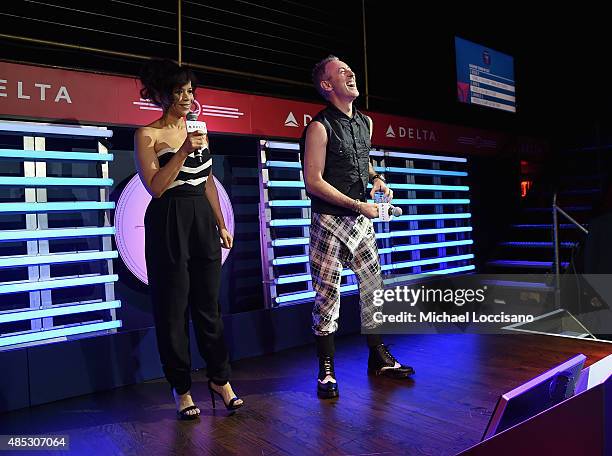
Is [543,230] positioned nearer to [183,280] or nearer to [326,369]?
[326,369]

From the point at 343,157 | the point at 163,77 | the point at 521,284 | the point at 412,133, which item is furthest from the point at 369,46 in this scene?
the point at 163,77

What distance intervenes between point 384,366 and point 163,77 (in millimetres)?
2003

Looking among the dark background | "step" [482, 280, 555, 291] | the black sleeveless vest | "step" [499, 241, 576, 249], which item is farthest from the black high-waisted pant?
"step" [499, 241, 576, 249]

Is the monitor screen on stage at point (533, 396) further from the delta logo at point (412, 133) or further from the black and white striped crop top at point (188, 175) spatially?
the delta logo at point (412, 133)

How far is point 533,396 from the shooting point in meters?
1.05

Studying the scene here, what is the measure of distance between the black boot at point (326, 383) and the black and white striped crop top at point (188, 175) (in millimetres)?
1133

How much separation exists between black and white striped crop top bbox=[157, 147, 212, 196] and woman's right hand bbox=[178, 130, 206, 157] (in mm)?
153

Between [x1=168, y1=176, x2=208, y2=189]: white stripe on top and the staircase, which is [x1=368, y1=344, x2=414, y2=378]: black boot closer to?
[x1=168, y1=176, x2=208, y2=189]: white stripe on top

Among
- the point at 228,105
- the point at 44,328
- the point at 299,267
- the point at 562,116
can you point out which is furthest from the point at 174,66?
the point at 562,116

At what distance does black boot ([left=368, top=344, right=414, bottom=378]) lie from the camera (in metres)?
2.96

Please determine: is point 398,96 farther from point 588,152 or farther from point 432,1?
point 588,152

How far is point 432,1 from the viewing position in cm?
621

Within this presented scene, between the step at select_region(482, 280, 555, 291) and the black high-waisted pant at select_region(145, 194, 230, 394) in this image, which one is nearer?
the black high-waisted pant at select_region(145, 194, 230, 394)

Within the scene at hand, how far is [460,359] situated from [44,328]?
2550mm
